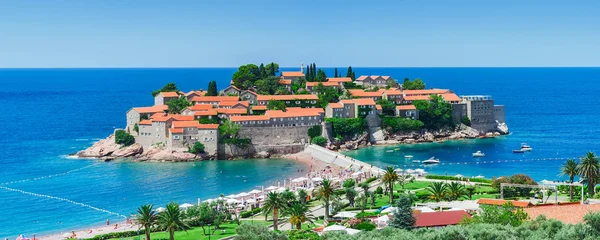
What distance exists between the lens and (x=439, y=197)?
5778 cm

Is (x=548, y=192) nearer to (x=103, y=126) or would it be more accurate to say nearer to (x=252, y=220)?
(x=252, y=220)

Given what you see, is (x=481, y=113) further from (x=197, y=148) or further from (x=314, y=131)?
(x=197, y=148)

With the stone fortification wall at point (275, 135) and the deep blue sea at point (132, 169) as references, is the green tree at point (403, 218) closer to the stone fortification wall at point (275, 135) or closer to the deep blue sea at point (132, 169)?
the deep blue sea at point (132, 169)

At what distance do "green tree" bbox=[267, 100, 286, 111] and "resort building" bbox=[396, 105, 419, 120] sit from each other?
1813 cm

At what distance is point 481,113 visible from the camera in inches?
4432

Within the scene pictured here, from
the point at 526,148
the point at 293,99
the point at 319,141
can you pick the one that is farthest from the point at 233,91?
the point at 526,148

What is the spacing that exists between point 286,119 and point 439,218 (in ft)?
177

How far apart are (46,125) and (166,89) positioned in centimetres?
3710

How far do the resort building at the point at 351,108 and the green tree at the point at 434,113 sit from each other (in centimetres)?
854

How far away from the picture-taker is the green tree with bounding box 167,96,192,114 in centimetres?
10281

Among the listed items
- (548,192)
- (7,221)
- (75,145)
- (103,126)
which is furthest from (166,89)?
(548,192)

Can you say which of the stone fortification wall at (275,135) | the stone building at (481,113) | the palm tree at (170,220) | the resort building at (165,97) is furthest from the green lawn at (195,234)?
the stone building at (481,113)

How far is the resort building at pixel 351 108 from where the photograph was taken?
103625 millimetres

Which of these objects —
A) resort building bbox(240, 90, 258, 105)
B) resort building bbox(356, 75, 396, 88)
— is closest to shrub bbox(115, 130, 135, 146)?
resort building bbox(240, 90, 258, 105)
